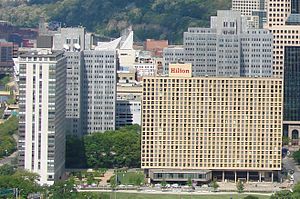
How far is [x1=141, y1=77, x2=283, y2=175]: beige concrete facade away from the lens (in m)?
142

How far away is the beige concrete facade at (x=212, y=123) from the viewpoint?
14188 centimetres

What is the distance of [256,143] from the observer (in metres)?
142

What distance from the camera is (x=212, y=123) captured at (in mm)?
141875

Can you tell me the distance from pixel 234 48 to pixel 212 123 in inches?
653

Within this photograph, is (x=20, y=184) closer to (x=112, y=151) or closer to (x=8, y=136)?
(x=112, y=151)

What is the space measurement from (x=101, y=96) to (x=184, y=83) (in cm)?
1606

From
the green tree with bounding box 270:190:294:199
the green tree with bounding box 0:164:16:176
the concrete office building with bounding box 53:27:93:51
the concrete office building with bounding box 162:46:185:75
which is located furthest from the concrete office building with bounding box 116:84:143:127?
the green tree with bounding box 270:190:294:199

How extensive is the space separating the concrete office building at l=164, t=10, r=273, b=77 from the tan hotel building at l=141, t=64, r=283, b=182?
13.9 meters

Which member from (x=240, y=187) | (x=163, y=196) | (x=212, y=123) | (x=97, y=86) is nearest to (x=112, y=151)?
(x=97, y=86)

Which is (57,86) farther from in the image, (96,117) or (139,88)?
(139,88)

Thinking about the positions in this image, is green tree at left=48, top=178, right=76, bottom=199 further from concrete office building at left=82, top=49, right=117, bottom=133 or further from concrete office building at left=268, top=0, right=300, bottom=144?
concrete office building at left=268, top=0, right=300, bottom=144

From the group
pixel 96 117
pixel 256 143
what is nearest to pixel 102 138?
pixel 96 117

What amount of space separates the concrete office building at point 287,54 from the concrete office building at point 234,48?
7.44m

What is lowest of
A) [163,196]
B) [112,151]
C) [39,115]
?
[163,196]
